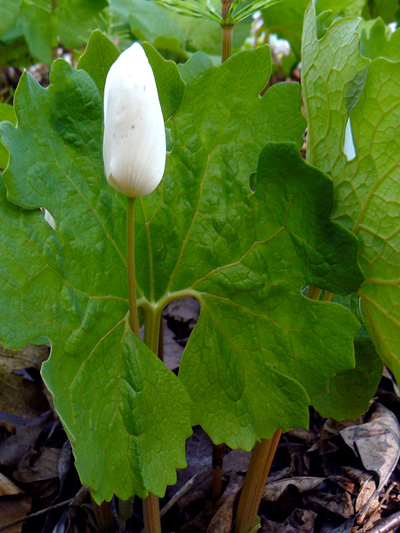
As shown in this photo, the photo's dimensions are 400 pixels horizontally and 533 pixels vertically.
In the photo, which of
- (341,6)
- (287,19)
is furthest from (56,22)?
(341,6)

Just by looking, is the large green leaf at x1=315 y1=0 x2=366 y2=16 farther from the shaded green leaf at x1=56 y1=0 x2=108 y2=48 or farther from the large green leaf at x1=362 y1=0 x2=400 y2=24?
the shaded green leaf at x1=56 y1=0 x2=108 y2=48

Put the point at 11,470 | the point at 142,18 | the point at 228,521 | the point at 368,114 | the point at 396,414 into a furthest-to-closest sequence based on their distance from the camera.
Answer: the point at 142,18
the point at 396,414
the point at 11,470
the point at 228,521
the point at 368,114

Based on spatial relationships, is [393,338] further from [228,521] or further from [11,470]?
[11,470]

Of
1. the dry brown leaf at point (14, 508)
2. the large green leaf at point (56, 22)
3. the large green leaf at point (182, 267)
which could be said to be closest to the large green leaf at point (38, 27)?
the large green leaf at point (56, 22)

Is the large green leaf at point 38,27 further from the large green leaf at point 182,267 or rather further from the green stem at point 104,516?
the green stem at point 104,516

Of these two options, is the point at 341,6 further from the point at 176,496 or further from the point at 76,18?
the point at 176,496

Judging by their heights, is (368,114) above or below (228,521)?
above

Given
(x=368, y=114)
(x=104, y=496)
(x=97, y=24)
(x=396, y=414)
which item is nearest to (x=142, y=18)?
(x=97, y=24)
